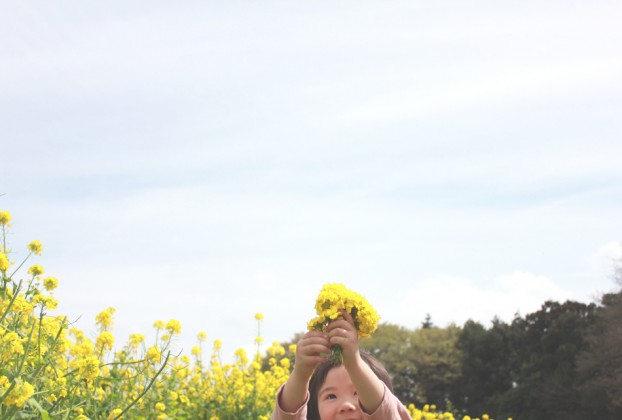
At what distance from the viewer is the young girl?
2449 millimetres

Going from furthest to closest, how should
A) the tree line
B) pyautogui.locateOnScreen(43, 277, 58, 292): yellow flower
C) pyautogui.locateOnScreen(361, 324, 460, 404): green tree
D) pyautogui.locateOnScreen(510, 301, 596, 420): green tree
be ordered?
pyautogui.locateOnScreen(361, 324, 460, 404): green tree < pyautogui.locateOnScreen(510, 301, 596, 420): green tree < the tree line < pyautogui.locateOnScreen(43, 277, 58, 292): yellow flower

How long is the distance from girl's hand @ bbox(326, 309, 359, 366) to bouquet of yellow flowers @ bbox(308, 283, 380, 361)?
0.01 metres

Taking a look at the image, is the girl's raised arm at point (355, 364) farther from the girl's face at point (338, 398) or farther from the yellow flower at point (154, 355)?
the yellow flower at point (154, 355)

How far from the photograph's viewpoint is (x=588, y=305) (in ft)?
78.2

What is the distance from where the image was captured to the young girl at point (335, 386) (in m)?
2.45

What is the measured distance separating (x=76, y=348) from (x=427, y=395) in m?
25.6

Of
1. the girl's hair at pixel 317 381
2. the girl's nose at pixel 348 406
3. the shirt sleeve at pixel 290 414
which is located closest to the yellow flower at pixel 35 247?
the girl's hair at pixel 317 381

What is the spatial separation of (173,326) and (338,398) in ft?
6.42

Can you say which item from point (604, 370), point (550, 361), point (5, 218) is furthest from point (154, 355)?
point (550, 361)

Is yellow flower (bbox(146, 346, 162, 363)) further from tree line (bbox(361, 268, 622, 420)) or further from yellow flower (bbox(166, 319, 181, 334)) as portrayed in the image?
tree line (bbox(361, 268, 622, 420))

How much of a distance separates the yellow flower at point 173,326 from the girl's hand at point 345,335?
92.6 inches

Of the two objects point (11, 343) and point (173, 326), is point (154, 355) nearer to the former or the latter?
point (173, 326)

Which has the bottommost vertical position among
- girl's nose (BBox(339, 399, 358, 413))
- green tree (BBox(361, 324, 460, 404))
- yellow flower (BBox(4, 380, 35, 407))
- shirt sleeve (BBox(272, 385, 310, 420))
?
yellow flower (BBox(4, 380, 35, 407))

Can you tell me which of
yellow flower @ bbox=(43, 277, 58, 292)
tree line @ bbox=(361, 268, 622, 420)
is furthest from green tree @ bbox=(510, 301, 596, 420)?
yellow flower @ bbox=(43, 277, 58, 292)
